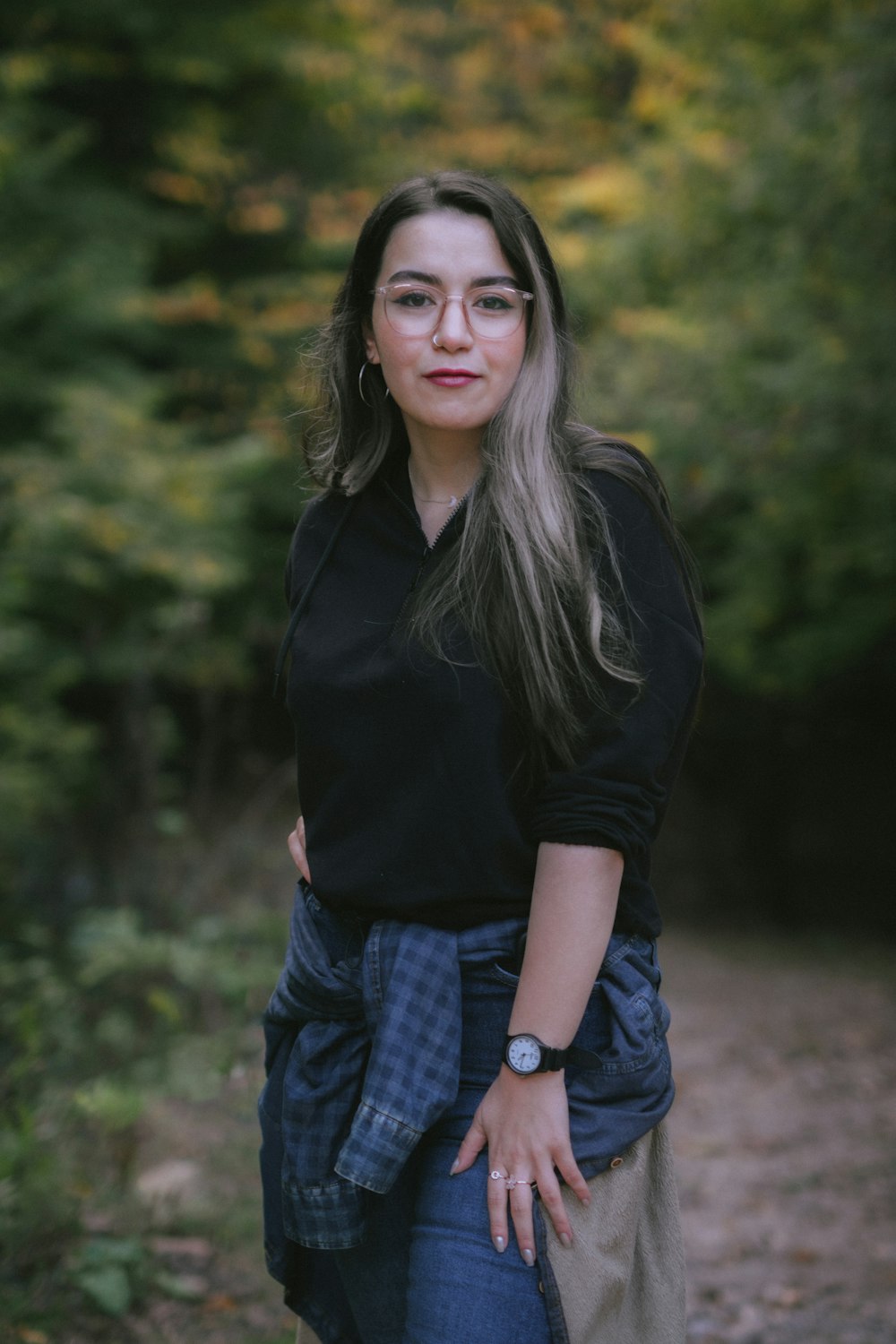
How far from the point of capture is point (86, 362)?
8.36 metres

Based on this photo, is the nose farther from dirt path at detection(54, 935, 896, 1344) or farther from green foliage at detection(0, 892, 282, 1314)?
dirt path at detection(54, 935, 896, 1344)

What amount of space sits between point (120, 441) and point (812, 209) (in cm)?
432

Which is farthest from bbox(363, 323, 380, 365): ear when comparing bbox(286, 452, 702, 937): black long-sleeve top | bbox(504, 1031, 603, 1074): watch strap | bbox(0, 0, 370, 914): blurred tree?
bbox(0, 0, 370, 914): blurred tree

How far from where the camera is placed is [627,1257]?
1.71m

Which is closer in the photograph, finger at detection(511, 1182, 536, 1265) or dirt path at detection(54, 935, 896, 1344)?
finger at detection(511, 1182, 536, 1265)

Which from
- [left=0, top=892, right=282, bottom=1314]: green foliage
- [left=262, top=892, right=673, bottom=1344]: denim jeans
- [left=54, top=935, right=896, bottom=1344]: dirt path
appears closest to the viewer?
[left=262, top=892, right=673, bottom=1344]: denim jeans

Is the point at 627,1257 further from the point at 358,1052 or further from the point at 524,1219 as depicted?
the point at 358,1052

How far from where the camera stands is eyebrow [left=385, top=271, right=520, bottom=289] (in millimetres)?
1845

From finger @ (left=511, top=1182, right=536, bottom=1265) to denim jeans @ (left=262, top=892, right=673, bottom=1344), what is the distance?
1 centimetres

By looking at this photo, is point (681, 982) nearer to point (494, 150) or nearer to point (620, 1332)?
point (620, 1332)

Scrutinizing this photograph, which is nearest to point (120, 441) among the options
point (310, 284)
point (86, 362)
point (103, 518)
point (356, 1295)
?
point (103, 518)

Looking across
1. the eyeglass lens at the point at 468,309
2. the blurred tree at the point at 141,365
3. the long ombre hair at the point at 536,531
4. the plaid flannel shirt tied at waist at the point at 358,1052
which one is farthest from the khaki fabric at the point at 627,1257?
the blurred tree at the point at 141,365

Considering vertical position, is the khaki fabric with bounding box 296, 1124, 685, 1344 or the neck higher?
the neck

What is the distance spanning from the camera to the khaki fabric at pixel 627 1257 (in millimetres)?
1628
